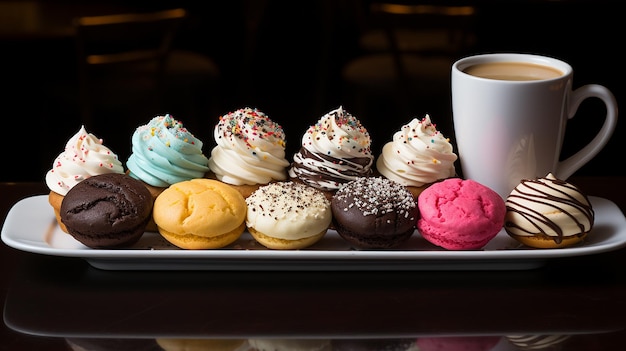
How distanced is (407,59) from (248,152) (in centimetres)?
186

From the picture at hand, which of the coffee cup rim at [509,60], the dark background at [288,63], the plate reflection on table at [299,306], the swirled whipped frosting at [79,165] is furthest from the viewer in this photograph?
the dark background at [288,63]

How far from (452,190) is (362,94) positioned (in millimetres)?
1806

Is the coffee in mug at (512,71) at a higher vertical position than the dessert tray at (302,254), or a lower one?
higher

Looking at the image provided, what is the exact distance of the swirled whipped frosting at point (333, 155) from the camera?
156cm

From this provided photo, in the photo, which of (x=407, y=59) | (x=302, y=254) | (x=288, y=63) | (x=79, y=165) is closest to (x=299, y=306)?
(x=302, y=254)

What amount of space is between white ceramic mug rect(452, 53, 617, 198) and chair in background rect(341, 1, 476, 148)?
4.21 feet

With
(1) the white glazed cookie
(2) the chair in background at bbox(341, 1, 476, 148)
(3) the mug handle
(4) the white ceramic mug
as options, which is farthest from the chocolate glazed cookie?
(2) the chair in background at bbox(341, 1, 476, 148)

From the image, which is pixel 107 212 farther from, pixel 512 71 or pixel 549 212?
pixel 512 71

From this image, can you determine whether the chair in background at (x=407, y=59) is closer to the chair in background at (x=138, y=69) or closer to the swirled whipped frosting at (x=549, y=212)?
the chair in background at (x=138, y=69)

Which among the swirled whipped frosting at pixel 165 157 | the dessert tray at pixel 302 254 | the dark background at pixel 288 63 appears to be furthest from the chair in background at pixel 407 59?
the dessert tray at pixel 302 254

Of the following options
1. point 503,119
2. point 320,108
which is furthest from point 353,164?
point 320,108

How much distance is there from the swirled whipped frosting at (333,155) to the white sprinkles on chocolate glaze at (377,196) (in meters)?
0.07

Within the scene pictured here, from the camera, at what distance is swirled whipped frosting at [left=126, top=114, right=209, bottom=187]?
1542 millimetres

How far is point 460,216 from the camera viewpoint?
4.57 feet
